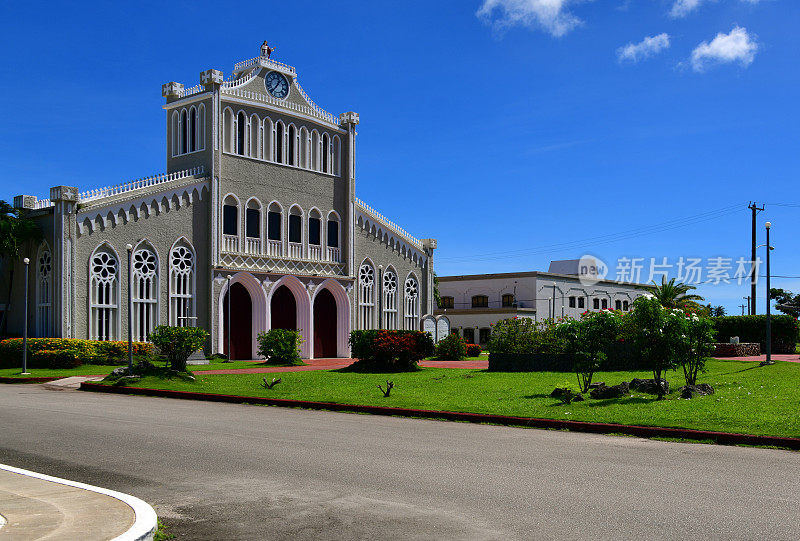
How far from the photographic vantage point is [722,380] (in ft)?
72.4

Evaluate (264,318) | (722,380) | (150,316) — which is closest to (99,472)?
(722,380)

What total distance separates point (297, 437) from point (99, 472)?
147 inches

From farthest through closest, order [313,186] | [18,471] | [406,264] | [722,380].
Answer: [406,264] → [313,186] → [722,380] → [18,471]

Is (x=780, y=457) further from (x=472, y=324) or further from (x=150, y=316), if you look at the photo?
(x=472, y=324)

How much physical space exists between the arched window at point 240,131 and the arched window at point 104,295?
9.01 metres

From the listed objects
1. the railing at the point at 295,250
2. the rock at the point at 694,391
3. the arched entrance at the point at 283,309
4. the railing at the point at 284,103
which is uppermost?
the railing at the point at 284,103

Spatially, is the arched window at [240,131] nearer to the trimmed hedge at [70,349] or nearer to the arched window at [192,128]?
the arched window at [192,128]

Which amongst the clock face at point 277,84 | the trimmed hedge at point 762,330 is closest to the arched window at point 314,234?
the clock face at point 277,84

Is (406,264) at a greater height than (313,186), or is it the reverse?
(313,186)

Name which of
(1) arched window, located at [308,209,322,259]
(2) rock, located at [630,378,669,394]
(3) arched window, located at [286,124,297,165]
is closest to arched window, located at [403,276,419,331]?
(1) arched window, located at [308,209,322,259]

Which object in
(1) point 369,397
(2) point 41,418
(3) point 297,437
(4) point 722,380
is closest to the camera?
(3) point 297,437

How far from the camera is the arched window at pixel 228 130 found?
39.5 m

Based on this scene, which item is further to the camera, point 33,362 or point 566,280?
point 566,280

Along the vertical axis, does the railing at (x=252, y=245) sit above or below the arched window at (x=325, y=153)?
below
